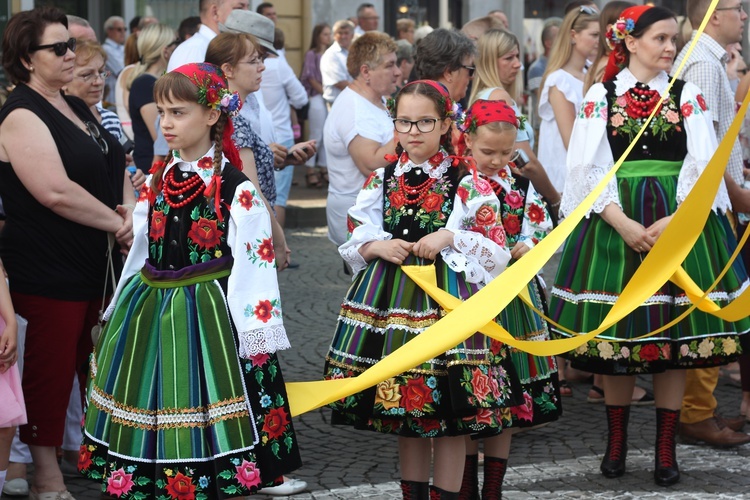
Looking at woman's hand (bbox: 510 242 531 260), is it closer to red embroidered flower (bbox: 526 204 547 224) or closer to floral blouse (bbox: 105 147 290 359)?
red embroidered flower (bbox: 526 204 547 224)

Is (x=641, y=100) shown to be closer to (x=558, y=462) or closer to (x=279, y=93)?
(x=558, y=462)

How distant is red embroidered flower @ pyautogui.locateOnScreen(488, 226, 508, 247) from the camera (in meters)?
4.73

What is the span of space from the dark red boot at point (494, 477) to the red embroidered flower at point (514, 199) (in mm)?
1098

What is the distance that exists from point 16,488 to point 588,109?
3017mm

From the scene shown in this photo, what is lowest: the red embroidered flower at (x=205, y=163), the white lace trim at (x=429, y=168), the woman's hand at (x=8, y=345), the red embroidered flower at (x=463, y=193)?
the woman's hand at (x=8, y=345)

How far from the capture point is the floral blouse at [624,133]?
5457mm

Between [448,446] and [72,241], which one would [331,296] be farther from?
[448,446]

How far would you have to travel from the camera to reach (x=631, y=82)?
5570 mm

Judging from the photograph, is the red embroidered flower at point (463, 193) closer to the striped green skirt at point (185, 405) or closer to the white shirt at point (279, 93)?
the striped green skirt at point (185, 405)

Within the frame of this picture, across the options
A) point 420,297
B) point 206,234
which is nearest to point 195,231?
point 206,234

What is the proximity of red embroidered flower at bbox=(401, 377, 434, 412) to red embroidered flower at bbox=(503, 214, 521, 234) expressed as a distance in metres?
1.14

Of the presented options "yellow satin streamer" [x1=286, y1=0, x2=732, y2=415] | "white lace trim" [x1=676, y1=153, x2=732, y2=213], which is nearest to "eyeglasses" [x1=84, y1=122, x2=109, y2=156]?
"yellow satin streamer" [x1=286, y1=0, x2=732, y2=415]

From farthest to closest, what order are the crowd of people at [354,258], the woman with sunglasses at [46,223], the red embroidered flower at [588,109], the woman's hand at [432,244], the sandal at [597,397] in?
the sandal at [597,397], the red embroidered flower at [588,109], the woman with sunglasses at [46,223], the woman's hand at [432,244], the crowd of people at [354,258]

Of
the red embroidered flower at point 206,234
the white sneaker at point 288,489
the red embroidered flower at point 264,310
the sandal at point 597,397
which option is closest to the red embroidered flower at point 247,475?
the red embroidered flower at point 264,310
